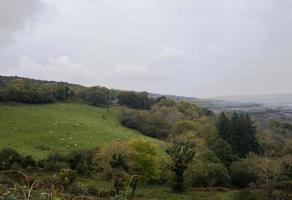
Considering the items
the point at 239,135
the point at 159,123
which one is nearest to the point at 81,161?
the point at 159,123

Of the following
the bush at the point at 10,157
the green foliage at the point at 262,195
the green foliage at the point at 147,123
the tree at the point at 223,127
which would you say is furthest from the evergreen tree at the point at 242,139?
the bush at the point at 10,157

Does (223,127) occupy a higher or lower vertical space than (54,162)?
higher

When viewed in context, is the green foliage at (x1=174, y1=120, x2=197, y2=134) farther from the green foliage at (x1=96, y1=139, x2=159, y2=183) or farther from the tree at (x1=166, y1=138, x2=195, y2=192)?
the green foliage at (x1=96, y1=139, x2=159, y2=183)

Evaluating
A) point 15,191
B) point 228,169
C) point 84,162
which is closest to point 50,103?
point 84,162

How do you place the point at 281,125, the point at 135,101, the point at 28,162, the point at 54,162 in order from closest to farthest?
1. the point at 28,162
2. the point at 54,162
3. the point at 135,101
4. the point at 281,125

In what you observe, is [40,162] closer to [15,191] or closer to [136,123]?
[136,123]

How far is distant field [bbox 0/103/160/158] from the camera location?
63.9 m

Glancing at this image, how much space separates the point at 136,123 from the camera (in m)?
88.1

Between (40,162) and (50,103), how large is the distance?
39.3 metres

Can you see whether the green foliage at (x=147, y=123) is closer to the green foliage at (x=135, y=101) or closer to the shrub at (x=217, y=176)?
the green foliage at (x=135, y=101)

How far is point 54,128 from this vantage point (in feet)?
240

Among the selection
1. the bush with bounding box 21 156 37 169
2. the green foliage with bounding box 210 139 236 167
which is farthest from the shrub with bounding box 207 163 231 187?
the bush with bounding box 21 156 37 169

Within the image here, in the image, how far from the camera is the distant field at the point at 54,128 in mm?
63875

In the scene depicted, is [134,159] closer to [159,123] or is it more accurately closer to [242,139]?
[242,139]
